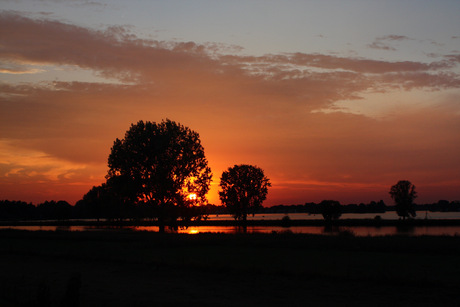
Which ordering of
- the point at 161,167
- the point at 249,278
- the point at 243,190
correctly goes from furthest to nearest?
1. the point at 243,190
2. the point at 161,167
3. the point at 249,278

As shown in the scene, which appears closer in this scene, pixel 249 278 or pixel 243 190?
pixel 249 278

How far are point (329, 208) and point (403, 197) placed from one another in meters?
25.9

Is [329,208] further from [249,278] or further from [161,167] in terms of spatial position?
[249,278]

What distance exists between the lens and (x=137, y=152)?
6700cm

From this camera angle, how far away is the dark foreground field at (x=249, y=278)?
17.4m

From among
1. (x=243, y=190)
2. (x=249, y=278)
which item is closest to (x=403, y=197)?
(x=243, y=190)

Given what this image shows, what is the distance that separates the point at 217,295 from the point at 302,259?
12736 millimetres

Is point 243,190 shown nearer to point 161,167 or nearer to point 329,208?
point 329,208

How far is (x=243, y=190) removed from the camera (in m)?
124

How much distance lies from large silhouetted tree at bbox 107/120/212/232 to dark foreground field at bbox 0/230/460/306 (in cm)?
2936

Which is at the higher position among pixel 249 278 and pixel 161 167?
pixel 161 167

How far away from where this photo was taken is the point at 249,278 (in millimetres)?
23047

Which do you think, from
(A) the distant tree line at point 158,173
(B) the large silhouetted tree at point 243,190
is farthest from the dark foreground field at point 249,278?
(B) the large silhouetted tree at point 243,190

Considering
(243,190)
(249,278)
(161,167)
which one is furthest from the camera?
(243,190)
